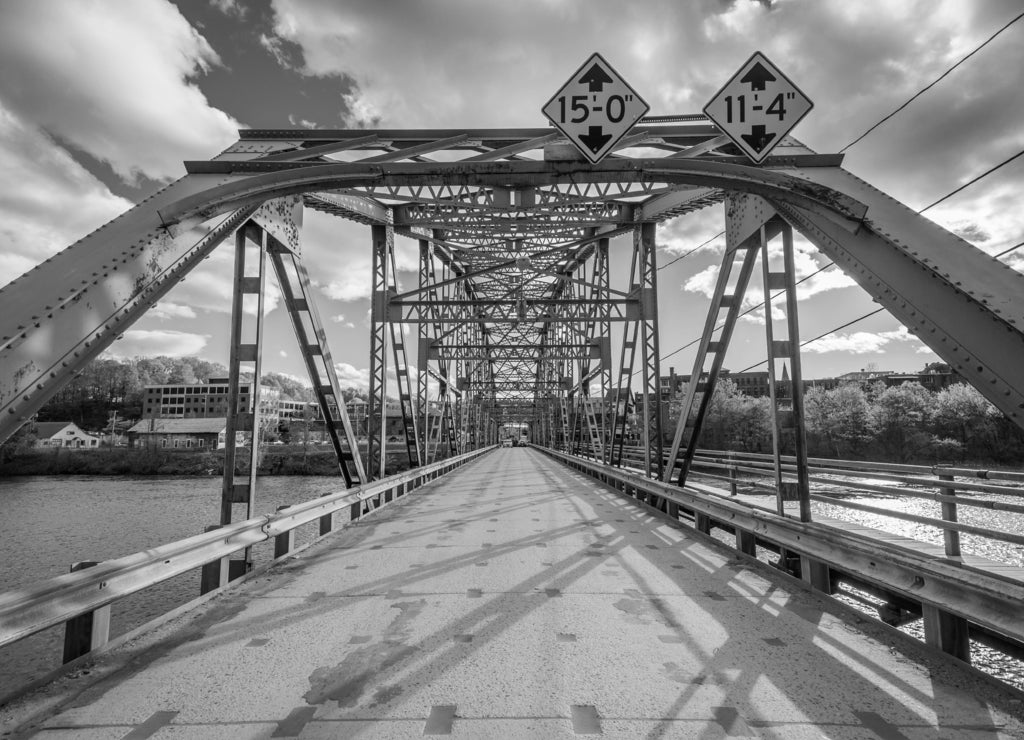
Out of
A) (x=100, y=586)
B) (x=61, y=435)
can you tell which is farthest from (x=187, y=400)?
(x=100, y=586)

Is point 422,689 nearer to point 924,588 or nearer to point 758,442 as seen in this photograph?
point 924,588

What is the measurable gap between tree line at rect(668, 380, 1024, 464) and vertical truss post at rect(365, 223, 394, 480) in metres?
31.5

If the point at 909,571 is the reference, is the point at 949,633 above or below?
below

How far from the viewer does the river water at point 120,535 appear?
659 cm

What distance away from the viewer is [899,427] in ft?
145

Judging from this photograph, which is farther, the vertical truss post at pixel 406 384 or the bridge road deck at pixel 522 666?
the vertical truss post at pixel 406 384

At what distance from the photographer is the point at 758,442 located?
54.7 metres

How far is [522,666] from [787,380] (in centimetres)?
520

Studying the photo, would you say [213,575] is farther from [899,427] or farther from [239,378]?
[899,427]

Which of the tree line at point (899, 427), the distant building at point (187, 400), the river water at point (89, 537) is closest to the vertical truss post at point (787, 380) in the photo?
the river water at point (89, 537)

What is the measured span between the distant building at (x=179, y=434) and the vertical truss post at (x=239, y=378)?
3509 inches

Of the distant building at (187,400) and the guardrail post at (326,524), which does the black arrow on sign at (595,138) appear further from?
the distant building at (187,400)

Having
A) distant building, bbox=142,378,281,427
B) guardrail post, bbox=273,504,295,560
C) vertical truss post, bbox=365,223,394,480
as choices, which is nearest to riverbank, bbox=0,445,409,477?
vertical truss post, bbox=365,223,394,480

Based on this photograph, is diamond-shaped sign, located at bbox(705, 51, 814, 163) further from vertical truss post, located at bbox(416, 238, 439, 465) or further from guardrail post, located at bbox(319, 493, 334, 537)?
vertical truss post, located at bbox(416, 238, 439, 465)
